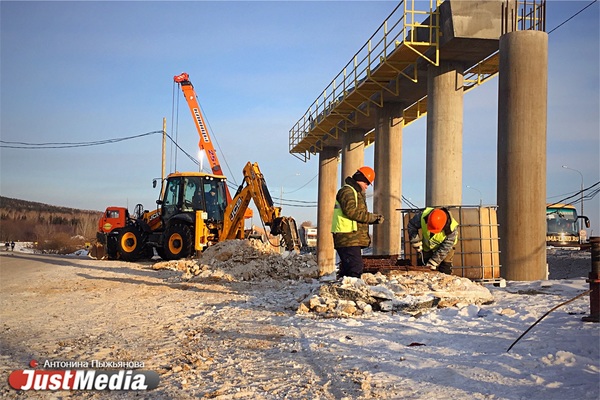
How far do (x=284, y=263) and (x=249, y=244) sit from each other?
179 centimetres

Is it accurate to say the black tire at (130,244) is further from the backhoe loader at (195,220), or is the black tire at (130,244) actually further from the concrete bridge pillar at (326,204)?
the concrete bridge pillar at (326,204)

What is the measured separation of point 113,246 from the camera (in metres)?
24.1

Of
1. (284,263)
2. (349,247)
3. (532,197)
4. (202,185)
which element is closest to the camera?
(349,247)

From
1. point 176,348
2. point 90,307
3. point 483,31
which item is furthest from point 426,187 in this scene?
point 176,348

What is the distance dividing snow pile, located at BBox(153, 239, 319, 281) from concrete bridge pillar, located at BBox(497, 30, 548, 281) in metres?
5.04

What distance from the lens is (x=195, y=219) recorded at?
A: 20.0 metres

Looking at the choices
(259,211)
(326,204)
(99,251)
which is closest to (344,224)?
(259,211)

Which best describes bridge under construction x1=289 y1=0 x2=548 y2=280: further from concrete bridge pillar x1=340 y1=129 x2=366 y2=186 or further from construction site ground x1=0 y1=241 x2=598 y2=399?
construction site ground x1=0 y1=241 x2=598 y2=399

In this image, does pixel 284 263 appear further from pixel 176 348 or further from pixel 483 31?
pixel 176 348

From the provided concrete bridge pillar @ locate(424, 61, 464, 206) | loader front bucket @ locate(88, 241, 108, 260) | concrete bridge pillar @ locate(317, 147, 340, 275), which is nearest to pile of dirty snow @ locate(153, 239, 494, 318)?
concrete bridge pillar @ locate(424, 61, 464, 206)

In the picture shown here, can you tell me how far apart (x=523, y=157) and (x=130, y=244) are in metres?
15.9

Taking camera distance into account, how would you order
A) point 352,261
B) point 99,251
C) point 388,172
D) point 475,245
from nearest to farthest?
point 352,261 → point 475,245 → point 388,172 → point 99,251

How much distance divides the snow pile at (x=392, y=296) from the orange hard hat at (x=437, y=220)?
82 cm

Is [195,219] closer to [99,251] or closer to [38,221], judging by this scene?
[99,251]
